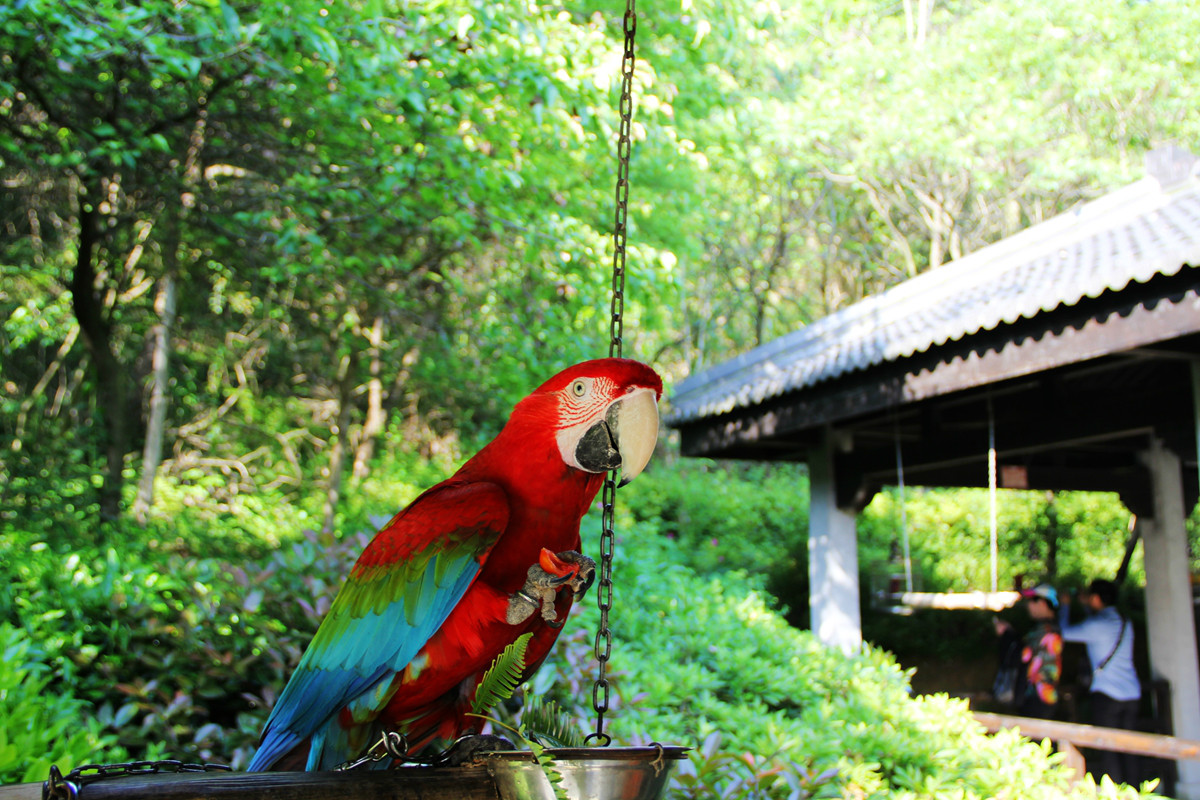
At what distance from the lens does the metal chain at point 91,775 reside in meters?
0.97

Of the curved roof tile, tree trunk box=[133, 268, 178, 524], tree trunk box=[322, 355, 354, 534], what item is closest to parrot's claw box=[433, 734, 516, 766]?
the curved roof tile

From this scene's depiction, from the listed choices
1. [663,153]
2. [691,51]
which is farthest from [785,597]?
[691,51]

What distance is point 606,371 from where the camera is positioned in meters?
1.31

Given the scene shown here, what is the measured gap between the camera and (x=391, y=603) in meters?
1.35

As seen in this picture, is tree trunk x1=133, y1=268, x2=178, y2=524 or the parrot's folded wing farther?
tree trunk x1=133, y1=268, x2=178, y2=524

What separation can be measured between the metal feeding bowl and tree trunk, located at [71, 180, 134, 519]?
194 inches

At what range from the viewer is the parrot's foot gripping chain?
1.27m

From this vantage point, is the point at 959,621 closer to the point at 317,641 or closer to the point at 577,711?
the point at 577,711

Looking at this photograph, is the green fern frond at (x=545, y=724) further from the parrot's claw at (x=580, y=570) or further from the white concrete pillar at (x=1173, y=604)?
the white concrete pillar at (x=1173, y=604)

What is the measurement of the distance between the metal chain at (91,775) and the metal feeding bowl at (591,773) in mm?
469

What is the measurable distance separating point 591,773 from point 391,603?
0.51 m

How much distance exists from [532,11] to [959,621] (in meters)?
7.72

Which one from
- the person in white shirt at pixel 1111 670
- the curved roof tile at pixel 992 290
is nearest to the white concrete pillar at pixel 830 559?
the curved roof tile at pixel 992 290

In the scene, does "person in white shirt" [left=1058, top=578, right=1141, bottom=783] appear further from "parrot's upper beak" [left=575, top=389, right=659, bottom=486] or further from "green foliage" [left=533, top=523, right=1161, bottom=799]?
"parrot's upper beak" [left=575, top=389, right=659, bottom=486]
